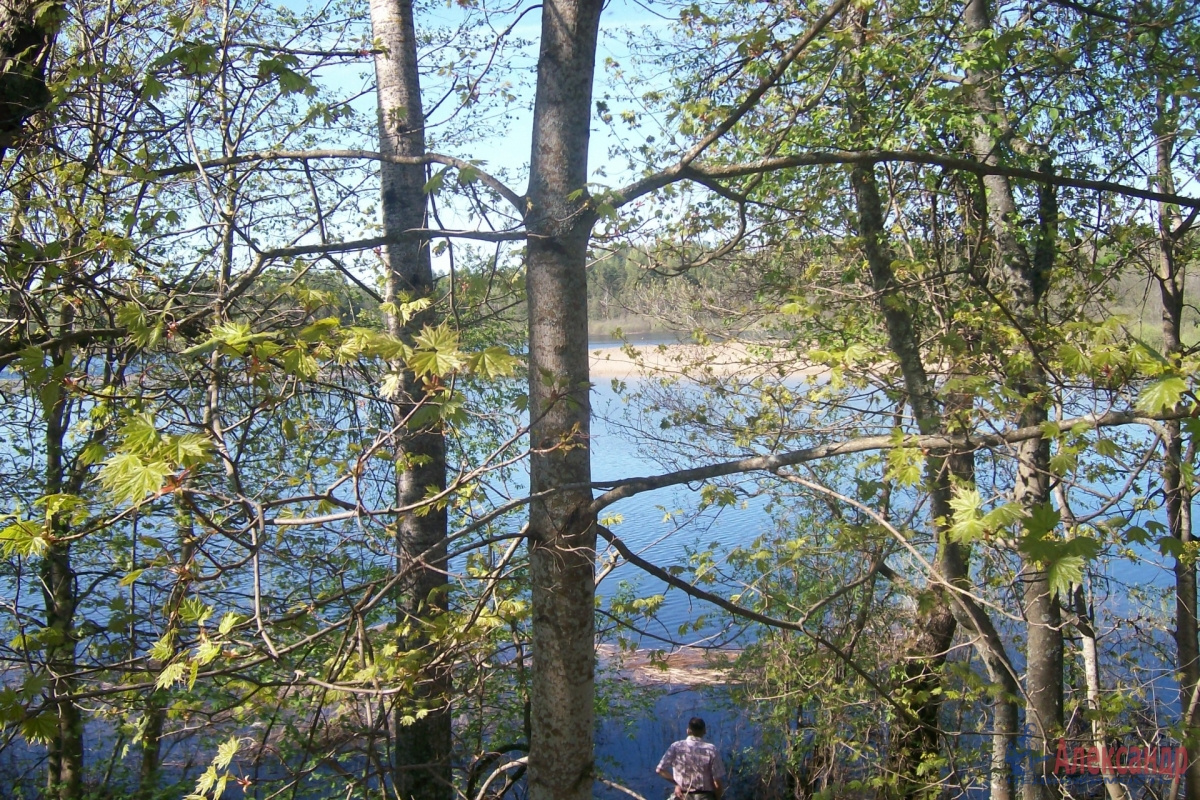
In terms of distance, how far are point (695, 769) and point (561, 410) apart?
4286 millimetres

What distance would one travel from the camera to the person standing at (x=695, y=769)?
20.6ft

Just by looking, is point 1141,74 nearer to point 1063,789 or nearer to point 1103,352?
point 1103,352

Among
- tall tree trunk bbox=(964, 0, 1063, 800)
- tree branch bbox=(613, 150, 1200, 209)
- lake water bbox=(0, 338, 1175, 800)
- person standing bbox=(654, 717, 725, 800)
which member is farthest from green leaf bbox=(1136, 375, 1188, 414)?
lake water bbox=(0, 338, 1175, 800)

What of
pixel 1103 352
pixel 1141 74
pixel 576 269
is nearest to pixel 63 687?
pixel 576 269

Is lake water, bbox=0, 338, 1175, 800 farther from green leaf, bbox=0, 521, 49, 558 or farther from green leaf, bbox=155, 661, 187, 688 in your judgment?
green leaf, bbox=0, 521, 49, 558

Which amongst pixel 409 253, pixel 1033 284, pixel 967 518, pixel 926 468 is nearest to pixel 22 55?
pixel 409 253

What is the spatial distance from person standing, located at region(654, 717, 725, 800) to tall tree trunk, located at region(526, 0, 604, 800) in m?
3.57

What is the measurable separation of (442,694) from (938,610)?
5.62 meters

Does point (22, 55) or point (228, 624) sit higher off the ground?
point (22, 55)

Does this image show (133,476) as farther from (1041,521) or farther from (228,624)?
(1041,521)

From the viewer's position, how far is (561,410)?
3035mm

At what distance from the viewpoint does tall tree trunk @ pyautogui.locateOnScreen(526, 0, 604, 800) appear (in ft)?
9.87

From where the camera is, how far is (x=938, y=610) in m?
7.73

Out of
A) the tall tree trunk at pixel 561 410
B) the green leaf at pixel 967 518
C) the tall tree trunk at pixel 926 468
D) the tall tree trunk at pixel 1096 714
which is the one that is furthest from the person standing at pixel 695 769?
the green leaf at pixel 967 518
